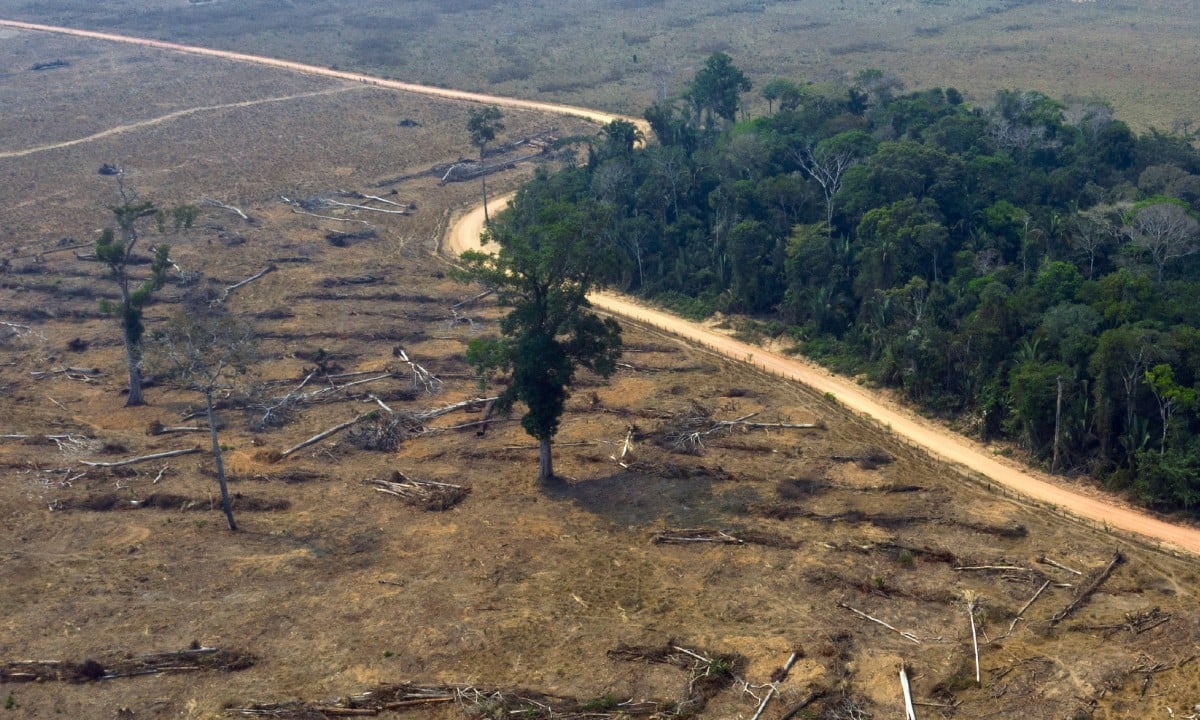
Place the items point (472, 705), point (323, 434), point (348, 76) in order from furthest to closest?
point (348, 76) → point (323, 434) → point (472, 705)

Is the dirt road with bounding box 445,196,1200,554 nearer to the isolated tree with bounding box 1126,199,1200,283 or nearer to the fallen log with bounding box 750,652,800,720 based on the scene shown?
the isolated tree with bounding box 1126,199,1200,283

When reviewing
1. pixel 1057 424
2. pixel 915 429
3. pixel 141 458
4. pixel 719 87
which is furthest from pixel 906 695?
pixel 719 87

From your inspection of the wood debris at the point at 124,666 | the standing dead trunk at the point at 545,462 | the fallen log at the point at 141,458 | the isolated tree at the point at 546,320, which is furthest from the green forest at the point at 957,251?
the wood debris at the point at 124,666

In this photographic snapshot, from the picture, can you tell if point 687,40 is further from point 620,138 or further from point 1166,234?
point 1166,234

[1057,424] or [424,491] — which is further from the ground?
[1057,424]

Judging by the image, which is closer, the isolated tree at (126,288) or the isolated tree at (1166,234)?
the isolated tree at (126,288)

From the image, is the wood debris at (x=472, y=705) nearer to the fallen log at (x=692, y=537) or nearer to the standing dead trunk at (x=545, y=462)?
the fallen log at (x=692, y=537)
